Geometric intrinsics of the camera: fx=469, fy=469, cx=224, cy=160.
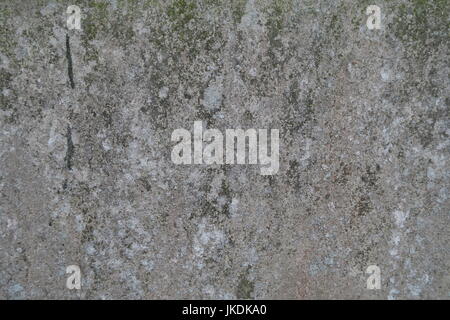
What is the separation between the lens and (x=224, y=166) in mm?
2516

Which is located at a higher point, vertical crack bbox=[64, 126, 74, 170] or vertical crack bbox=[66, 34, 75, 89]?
A: vertical crack bbox=[66, 34, 75, 89]

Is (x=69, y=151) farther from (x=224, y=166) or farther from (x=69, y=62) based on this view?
(x=224, y=166)

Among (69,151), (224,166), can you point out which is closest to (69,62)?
(69,151)

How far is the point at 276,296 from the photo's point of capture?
8.39 ft

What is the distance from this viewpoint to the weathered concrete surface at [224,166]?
A: 246 centimetres

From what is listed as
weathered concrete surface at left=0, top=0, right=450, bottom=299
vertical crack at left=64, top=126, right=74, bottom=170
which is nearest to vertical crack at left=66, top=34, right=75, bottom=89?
weathered concrete surface at left=0, top=0, right=450, bottom=299

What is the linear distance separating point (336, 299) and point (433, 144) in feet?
3.24

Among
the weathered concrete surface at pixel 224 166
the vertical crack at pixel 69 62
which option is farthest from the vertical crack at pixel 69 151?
the vertical crack at pixel 69 62

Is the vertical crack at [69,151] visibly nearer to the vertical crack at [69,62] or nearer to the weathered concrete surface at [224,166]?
the weathered concrete surface at [224,166]

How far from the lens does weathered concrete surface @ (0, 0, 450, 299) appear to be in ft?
8.07

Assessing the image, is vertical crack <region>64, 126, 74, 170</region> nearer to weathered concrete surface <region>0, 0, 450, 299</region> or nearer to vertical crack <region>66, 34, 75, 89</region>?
weathered concrete surface <region>0, 0, 450, 299</region>

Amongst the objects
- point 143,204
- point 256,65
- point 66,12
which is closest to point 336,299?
point 143,204

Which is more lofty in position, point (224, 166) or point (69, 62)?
point (69, 62)

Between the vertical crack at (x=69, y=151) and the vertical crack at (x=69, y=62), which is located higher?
the vertical crack at (x=69, y=62)
